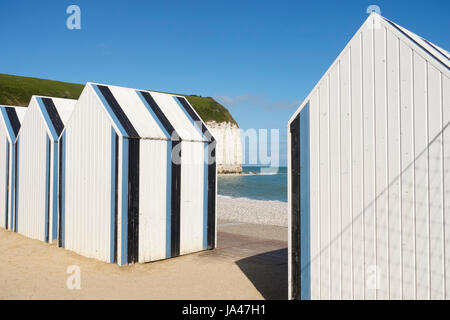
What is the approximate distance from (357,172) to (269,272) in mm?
3725

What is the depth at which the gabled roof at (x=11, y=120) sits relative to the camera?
Result: 43.5 feet

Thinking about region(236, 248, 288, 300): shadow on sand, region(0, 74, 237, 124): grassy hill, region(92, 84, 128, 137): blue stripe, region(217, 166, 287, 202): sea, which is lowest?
region(217, 166, 287, 202): sea

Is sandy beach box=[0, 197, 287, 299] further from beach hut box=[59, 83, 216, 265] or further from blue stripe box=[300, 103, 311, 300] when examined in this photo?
blue stripe box=[300, 103, 311, 300]

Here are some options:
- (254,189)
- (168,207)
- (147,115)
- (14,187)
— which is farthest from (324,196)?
(254,189)

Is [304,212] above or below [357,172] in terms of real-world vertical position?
below

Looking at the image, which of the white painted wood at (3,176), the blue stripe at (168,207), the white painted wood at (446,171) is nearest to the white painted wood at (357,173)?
Result: the white painted wood at (446,171)

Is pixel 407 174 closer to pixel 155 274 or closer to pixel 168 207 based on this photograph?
pixel 155 274

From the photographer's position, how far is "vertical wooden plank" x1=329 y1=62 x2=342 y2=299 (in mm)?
A: 5207

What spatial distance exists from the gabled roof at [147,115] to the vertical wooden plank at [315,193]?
4447 mm

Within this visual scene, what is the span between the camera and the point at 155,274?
26.0ft

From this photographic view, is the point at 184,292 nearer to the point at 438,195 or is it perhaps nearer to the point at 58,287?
the point at 58,287

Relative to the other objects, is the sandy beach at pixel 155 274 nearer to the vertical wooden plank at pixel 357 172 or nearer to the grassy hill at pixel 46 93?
the vertical wooden plank at pixel 357 172

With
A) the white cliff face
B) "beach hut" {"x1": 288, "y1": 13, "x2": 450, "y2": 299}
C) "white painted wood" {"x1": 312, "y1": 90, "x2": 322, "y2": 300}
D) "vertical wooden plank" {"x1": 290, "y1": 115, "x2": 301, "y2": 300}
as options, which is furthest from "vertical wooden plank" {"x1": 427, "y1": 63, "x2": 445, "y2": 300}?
the white cliff face
